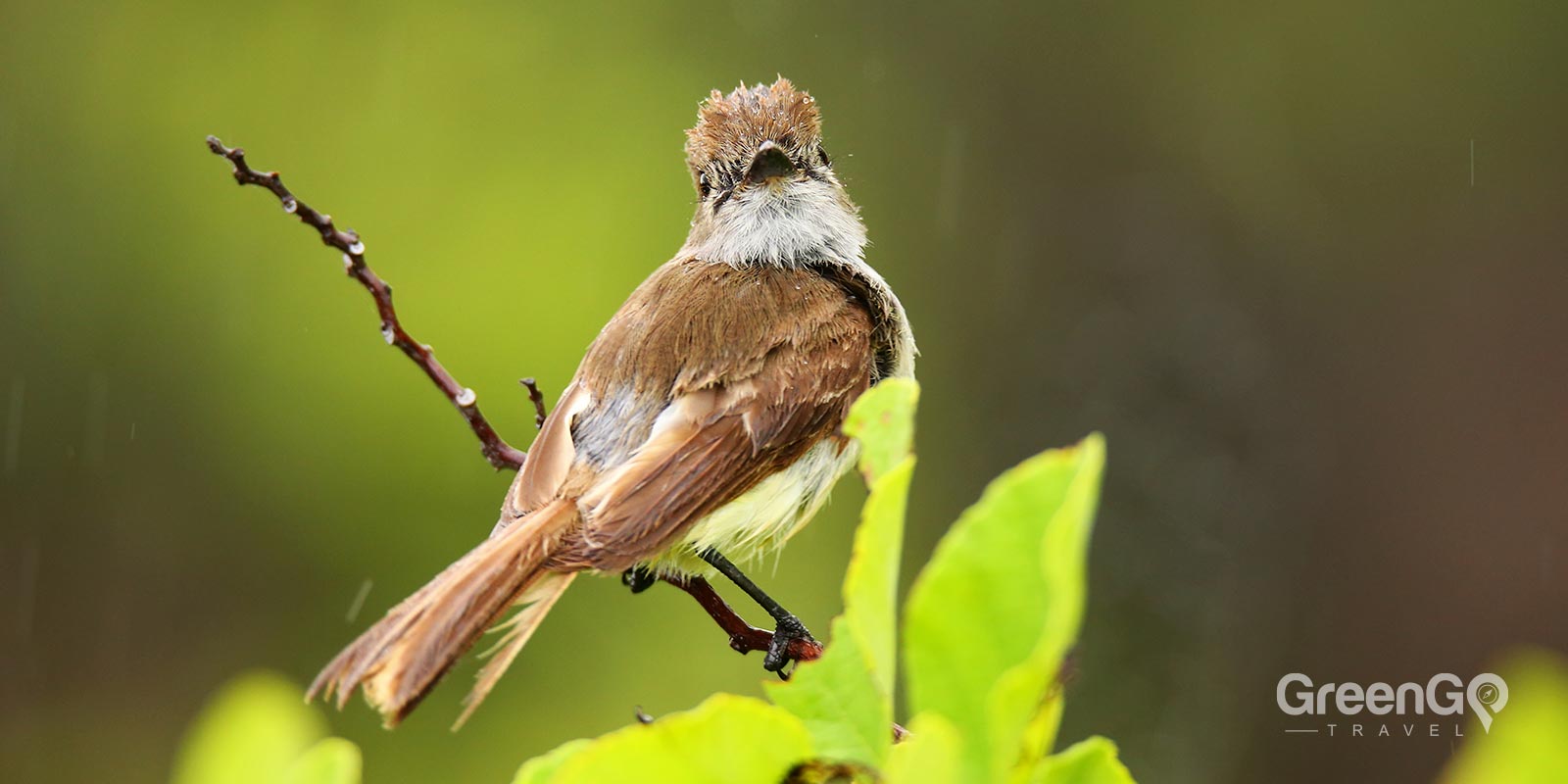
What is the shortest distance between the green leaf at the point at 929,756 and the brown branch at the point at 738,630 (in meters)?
1.75

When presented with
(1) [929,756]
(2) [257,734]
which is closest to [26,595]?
(2) [257,734]

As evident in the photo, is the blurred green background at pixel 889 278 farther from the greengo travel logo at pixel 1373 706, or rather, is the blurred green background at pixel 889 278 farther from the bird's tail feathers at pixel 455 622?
the bird's tail feathers at pixel 455 622

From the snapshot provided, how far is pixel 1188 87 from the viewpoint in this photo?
8.23 metres

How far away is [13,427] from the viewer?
6.27 meters

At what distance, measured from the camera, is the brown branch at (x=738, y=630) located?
2.75m

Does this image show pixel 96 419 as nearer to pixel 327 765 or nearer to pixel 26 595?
pixel 26 595

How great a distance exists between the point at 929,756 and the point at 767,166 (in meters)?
2.54

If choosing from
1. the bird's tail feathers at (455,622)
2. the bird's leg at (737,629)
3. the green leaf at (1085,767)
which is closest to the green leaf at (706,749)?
the green leaf at (1085,767)

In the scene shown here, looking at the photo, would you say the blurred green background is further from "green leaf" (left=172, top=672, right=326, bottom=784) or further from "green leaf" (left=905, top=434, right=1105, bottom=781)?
"green leaf" (left=905, top=434, right=1105, bottom=781)

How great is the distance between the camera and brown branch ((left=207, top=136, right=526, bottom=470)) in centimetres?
255

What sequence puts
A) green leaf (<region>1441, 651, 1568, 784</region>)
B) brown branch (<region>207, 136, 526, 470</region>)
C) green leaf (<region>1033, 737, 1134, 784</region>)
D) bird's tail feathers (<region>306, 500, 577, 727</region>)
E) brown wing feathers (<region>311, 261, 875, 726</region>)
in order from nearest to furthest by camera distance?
1. green leaf (<region>1441, 651, 1568, 784</region>)
2. green leaf (<region>1033, 737, 1134, 784</region>)
3. bird's tail feathers (<region>306, 500, 577, 727</region>)
4. brown wing feathers (<region>311, 261, 875, 726</region>)
5. brown branch (<region>207, 136, 526, 470</region>)

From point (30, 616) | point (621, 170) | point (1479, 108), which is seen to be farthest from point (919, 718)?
point (1479, 108)

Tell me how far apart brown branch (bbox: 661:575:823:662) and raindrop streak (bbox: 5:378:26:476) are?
4421 mm

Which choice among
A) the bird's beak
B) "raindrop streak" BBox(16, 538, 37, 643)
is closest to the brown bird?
the bird's beak
